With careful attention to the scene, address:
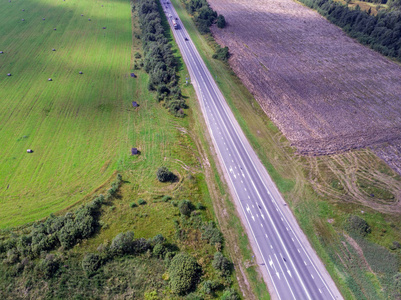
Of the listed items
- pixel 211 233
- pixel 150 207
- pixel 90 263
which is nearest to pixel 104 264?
pixel 90 263

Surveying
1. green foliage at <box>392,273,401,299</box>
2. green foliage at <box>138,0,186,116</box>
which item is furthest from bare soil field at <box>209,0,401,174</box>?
green foliage at <box>392,273,401,299</box>

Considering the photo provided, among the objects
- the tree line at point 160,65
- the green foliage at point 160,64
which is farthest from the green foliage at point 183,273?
the green foliage at point 160,64

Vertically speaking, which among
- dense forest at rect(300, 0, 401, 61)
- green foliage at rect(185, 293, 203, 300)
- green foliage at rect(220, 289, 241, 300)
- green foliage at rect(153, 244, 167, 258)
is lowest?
green foliage at rect(185, 293, 203, 300)

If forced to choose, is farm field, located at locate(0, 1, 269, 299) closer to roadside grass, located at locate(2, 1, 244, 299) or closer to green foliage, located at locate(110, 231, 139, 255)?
roadside grass, located at locate(2, 1, 244, 299)

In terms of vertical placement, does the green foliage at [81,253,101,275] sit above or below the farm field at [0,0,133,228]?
below

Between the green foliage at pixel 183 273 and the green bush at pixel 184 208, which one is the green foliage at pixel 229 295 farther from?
the green bush at pixel 184 208

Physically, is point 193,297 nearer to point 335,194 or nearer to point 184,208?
point 184,208

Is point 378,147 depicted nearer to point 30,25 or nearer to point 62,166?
point 62,166
